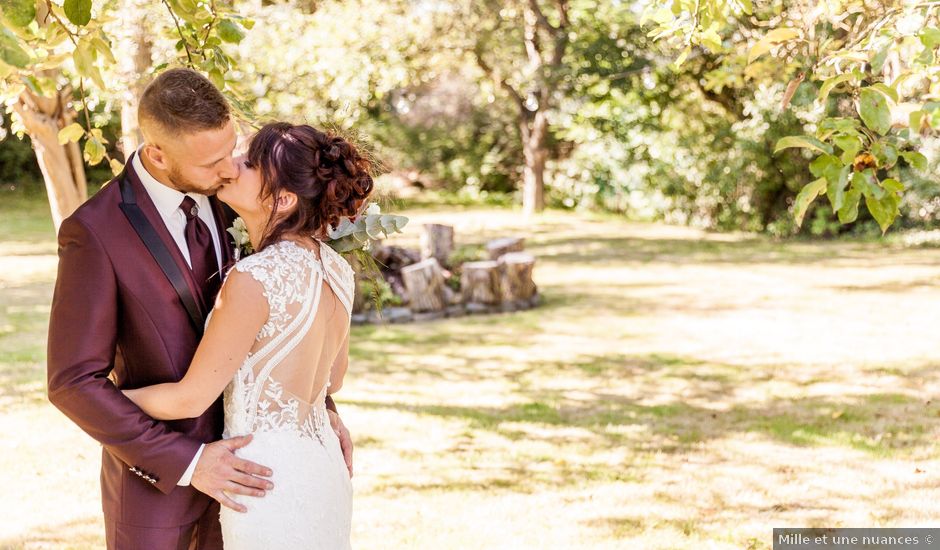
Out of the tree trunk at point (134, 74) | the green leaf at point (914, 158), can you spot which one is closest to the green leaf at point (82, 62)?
the tree trunk at point (134, 74)

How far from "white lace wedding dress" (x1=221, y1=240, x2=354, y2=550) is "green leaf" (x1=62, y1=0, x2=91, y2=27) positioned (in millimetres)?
763

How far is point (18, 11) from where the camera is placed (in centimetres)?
201

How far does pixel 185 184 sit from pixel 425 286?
7.91 meters

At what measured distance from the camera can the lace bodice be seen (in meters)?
2.13

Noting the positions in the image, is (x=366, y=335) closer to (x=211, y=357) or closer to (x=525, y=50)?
(x=211, y=357)

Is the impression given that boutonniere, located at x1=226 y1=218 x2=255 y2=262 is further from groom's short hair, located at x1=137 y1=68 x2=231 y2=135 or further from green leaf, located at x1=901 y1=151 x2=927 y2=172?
green leaf, located at x1=901 y1=151 x2=927 y2=172

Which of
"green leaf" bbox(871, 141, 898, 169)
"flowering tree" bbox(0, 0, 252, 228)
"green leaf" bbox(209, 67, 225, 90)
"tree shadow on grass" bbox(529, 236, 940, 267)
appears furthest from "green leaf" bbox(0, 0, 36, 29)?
"tree shadow on grass" bbox(529, 236, 940, 267)

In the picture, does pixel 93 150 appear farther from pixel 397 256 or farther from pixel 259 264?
pixel 397 256

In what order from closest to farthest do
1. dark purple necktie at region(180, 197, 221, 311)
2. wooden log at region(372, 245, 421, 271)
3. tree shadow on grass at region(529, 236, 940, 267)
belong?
dark purple necktie at region(180, 197, 221, 311) → wooden log at region(372, 245, 421, 271) → tree shadow on grass at region(529, 236, 940, 267)

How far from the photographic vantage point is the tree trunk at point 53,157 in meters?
3.93

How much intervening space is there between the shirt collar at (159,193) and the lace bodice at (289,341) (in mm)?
215

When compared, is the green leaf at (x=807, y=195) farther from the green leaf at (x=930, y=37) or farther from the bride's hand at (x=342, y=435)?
the bride's hand at (x=342, y=435)

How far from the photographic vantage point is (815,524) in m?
4.67

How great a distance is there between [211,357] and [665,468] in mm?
4080
